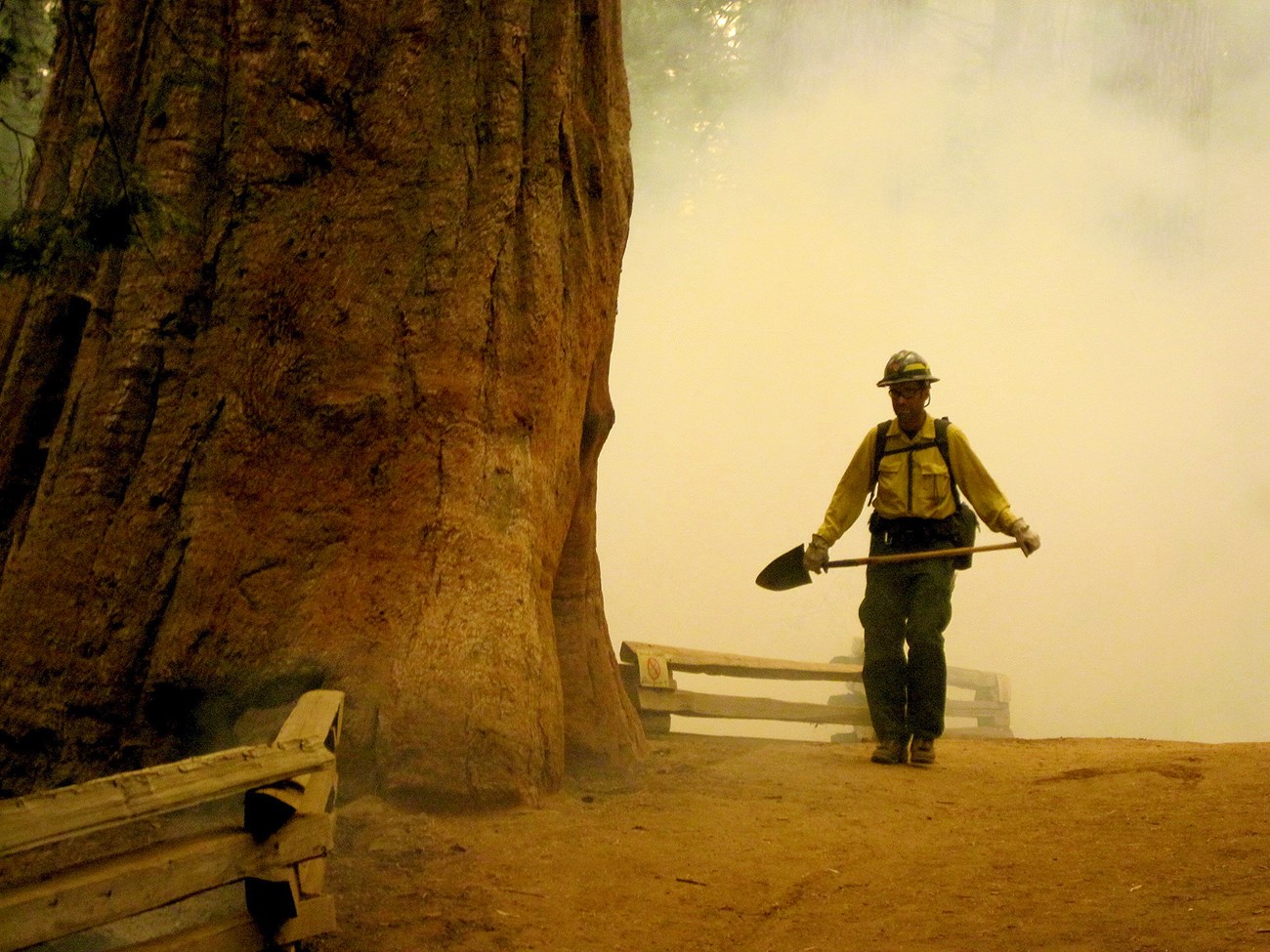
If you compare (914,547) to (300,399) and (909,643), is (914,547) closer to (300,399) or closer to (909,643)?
(909,643)

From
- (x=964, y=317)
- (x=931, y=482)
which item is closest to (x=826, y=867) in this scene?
(x=931, y=482)

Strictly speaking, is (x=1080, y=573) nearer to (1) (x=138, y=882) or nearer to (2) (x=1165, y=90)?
(2) (x=1165, y=90)

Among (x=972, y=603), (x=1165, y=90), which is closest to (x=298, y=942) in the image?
(x=972, y=603)

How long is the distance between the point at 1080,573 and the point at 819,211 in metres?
11.7

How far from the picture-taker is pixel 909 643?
5.57 m

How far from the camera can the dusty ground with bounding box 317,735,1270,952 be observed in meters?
2.74

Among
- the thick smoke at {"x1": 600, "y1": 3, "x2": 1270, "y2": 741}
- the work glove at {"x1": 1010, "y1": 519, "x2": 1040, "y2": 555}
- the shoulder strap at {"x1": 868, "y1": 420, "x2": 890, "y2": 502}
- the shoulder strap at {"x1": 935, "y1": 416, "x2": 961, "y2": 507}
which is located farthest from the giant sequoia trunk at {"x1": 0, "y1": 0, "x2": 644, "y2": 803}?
the thick smoke at {"x1": 600, "y1": 3, "x2": 1270, "y2": 741}

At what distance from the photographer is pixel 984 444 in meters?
25.7

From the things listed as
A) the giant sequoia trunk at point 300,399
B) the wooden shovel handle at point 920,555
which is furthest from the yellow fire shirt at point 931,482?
the giant sequoia trunk at point 300,399

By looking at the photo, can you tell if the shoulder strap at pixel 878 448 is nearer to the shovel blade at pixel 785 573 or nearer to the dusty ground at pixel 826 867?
the shovel blade at pixel 785 573

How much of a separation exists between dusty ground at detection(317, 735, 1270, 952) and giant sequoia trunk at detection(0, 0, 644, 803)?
44 cm

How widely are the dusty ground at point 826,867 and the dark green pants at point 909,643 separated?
1.97 ft

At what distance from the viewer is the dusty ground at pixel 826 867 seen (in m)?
2.74

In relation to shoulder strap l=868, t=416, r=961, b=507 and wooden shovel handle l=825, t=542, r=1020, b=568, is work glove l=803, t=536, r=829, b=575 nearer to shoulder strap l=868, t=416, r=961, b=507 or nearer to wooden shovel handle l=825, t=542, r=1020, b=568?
wooden shovel handle l=825, t=542, r=1020, b=568
